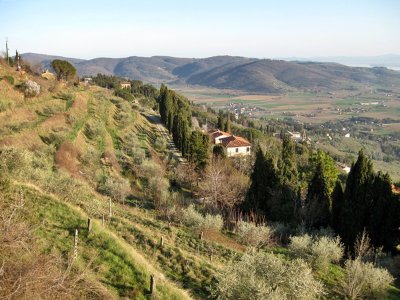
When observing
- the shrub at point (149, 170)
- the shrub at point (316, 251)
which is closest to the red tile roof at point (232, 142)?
the shrub at point (149, 170)

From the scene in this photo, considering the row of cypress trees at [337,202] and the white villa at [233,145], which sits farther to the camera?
the white villa at [233,145]

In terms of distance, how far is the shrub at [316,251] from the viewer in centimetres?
2212

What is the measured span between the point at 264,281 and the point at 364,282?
951 cm

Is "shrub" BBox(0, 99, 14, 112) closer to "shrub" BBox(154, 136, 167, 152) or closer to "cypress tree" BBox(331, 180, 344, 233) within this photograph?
"shrub" BBox(154, 136, 167, 152)

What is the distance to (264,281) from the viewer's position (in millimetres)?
13102

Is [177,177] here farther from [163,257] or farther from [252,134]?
[252,134]

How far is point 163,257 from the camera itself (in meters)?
17.1

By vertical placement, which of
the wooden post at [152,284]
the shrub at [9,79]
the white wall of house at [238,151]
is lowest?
the white wall of house at [238,151]

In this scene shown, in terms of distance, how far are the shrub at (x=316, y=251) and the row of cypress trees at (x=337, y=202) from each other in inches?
209

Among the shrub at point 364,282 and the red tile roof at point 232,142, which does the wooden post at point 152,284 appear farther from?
the red tile roof at point 232,142

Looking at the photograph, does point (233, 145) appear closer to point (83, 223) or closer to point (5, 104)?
point (5, 104)

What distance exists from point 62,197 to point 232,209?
61.2ft

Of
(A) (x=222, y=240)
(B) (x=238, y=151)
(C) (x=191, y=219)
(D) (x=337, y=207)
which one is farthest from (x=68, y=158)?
(B) (x=238, y=151)

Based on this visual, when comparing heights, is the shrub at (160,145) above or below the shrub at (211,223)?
above
